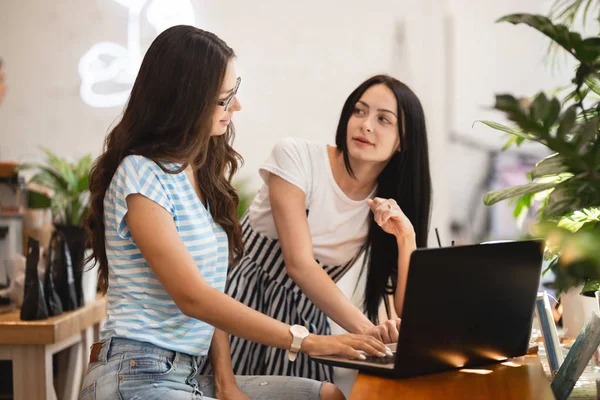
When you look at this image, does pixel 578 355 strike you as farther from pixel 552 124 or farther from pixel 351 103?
pixel 351 103

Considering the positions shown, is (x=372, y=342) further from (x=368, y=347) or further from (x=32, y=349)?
(x=32, y=349)

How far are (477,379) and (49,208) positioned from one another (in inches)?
110

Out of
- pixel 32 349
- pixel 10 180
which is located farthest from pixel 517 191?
pixel 10 180

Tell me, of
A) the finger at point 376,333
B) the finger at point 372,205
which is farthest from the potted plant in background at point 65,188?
the finger at point 376,333

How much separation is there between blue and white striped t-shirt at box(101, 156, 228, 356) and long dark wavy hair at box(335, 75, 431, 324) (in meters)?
0.70

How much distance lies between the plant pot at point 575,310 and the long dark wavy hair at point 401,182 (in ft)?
1.35

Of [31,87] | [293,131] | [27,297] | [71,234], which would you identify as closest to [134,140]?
[27,297]

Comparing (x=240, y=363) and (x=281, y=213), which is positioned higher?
(x=281, y=213)

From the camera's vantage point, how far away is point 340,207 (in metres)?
2.11

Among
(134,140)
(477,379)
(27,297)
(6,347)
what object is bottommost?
(6,347)

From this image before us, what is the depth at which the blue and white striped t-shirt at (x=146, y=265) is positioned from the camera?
1.42 metres

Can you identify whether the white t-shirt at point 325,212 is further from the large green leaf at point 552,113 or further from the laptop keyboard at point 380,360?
the large green leaf at point 552,113

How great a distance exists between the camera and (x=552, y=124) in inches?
34.9

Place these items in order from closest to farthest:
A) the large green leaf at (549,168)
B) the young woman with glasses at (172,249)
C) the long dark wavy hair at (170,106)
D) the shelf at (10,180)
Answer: the large green leaf at (549,168) → the young woman with glasses at (172,249) → the long dark wavy hair at (170,106) → the shelf at (10,180)
